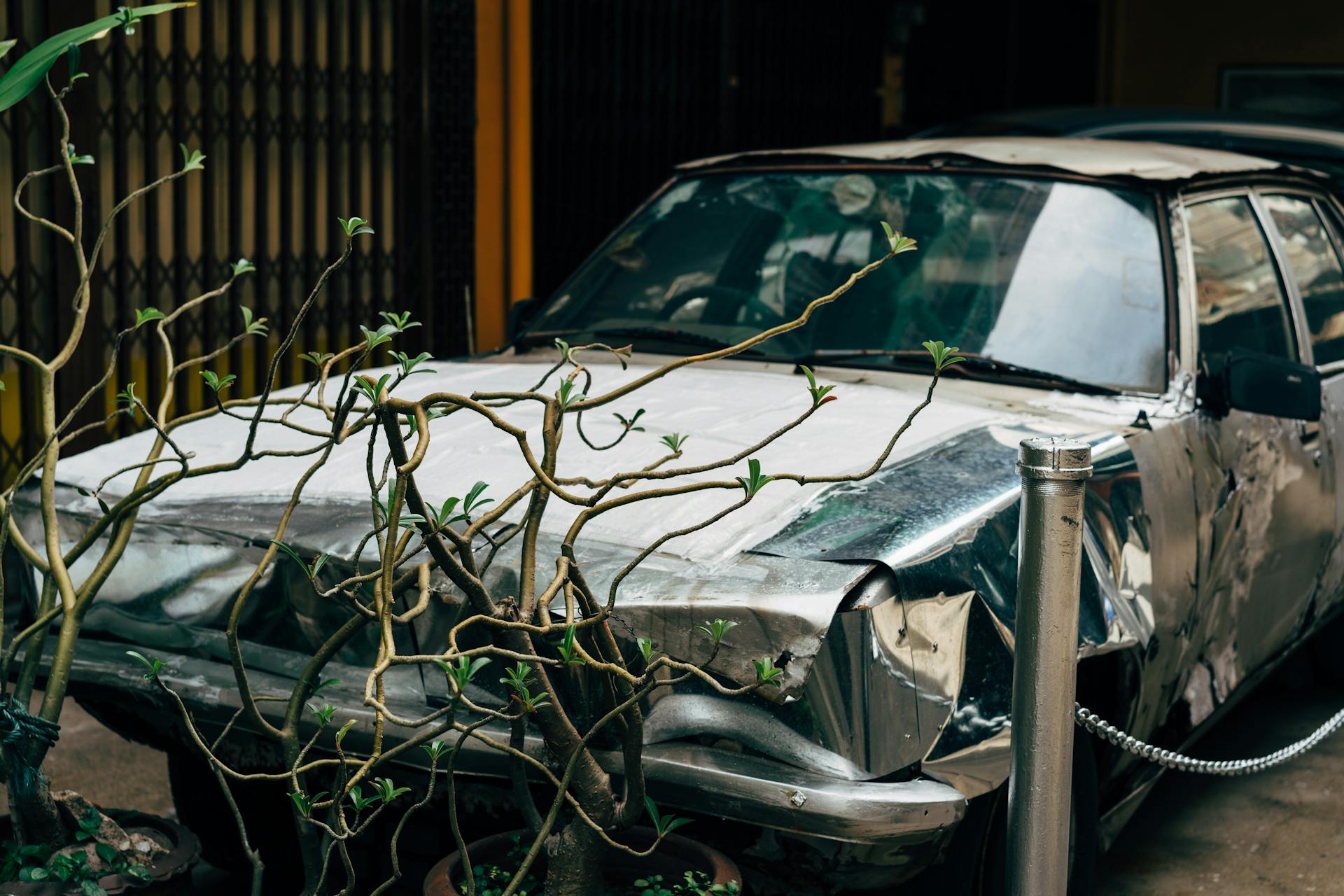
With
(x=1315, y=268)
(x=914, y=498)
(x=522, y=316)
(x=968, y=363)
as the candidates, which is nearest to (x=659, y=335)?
(x=522, y=316)

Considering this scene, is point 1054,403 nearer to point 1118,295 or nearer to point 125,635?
point 1118,295

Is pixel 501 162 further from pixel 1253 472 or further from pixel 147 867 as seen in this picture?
pixel 147 867

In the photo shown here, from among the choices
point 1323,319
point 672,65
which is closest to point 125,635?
point 1323,319

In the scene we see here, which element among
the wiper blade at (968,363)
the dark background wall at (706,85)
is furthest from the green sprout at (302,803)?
the dark background wall at (706,85)

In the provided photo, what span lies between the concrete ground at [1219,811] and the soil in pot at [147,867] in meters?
0.91

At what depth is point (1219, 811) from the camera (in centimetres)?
404

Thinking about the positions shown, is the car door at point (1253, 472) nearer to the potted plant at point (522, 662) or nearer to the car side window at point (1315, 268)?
the car side window at point (1315, 268)

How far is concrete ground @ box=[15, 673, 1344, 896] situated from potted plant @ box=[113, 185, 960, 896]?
4.11 ft

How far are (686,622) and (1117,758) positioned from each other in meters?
1.12

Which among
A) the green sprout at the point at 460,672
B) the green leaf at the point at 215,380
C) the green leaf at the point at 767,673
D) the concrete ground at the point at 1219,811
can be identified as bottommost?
the concrete ground at the point at 1219,811

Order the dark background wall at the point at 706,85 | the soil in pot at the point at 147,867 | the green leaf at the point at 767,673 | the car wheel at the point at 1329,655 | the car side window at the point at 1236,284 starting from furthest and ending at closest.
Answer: the dark background wall at the point at 706,85 < the car wheel at the point at 1329,655 < the car side window at the point at 1236,284 < the soil in pot at the point at 147,867 < the green leaf at the point at 767,673

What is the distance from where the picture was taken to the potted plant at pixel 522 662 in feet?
7.16

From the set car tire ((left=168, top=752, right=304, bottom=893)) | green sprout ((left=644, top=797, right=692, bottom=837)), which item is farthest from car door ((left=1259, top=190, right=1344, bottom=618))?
car tire ((left=168, top=752, right=304, bottom=893))

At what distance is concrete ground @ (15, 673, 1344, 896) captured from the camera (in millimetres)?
3609
